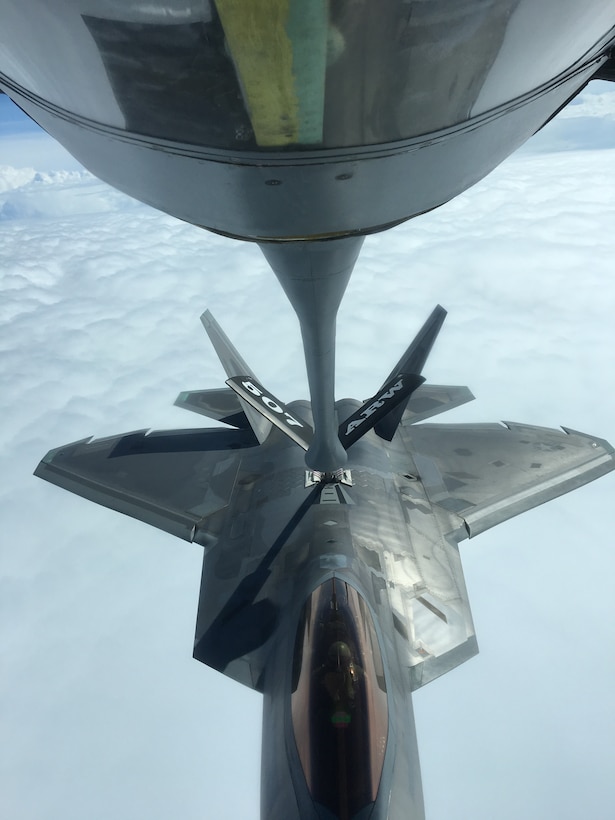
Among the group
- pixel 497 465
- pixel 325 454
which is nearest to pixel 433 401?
pixel 497 465

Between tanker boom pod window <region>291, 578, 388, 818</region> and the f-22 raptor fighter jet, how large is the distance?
18mm

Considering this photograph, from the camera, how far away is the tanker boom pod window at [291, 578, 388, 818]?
5.70 m

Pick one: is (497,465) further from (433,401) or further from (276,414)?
(276,414)

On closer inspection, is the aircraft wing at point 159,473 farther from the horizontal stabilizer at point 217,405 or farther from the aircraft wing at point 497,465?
the aircraft wing at point 497,465

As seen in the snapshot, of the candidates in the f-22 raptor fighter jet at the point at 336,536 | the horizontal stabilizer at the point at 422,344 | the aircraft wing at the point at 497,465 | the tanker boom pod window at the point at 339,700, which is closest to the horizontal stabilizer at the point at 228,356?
the f-22 raptor fighter jet at the point at 336,536

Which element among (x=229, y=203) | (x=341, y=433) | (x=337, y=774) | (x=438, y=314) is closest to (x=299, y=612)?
(x=337, y=774)

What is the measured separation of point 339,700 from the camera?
6223 millimetres

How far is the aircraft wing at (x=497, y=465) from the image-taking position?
11.0 metres

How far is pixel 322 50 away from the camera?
3.78ft

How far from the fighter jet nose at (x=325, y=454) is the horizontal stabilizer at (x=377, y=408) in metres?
0.87

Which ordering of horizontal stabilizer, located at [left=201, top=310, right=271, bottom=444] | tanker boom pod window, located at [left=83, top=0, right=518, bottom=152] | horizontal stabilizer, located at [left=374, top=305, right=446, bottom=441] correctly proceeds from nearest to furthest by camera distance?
tanker boom pod window, located at [left=83, top=0, right=518, bottom=152]
horizontal stabilizer, located at [left=374, top=305, right=446, bottom=441]
horizontal stabilizer, located at [left=201, top=310, right=271, bottom=444]

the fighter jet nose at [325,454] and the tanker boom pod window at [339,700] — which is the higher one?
the fighter jet nose at [325,454]

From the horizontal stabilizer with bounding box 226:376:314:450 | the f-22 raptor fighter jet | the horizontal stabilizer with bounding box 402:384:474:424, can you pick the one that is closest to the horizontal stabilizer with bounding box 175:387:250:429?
the f-22 raptor fighter jet

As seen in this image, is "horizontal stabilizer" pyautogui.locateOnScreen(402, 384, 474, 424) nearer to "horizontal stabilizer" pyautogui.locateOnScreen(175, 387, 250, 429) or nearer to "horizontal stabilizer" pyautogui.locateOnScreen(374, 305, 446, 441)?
"horizontal stabilizer" pyautogui.locateOnScreen(374, 305, 446, 441)
